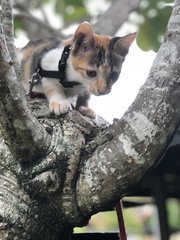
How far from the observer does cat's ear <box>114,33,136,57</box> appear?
8.94ft

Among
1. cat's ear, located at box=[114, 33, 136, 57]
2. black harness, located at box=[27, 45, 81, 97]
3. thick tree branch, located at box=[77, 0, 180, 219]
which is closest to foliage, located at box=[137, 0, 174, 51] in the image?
cat's ear, located at box=[114, 33, 136, 57]

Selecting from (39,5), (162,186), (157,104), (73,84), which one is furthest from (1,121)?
(39,5)

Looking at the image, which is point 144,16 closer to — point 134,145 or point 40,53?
point 40,53

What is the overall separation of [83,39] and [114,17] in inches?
25.0

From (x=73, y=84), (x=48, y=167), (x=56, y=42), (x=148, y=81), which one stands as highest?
(x=56, y=42)

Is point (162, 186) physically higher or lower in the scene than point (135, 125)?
higher

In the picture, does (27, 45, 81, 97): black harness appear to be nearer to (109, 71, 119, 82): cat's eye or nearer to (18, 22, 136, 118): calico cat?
(18, 22, 136, 118): calico cat

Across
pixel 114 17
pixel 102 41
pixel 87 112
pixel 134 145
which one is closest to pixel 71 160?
pixel 134 145

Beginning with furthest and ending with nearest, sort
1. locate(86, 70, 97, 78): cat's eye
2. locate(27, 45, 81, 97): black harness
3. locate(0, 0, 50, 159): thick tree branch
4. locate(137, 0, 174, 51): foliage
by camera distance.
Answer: locate(137, 0, 174, 51): foliage → locate(86, 70, 97, 78): cat's eye → locate(27, 45, 81, 97): black harness → locate(0, 0, 50, 159): thick tree branch

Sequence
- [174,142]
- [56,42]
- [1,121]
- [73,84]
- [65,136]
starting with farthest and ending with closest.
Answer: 1. [56,42]
2. [73,84]
3. [174,142]
4. [65,136]
5. [1,121]

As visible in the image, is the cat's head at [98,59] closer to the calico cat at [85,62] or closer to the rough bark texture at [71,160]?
the calico cat at [85,62]

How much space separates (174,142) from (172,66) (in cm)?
44

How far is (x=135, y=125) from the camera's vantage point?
1.74m

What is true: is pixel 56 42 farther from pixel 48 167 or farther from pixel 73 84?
pixel 48 167
